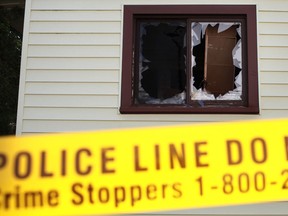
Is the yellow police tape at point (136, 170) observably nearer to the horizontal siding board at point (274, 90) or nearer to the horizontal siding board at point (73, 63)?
the horizontal siding board at point (274, 90)

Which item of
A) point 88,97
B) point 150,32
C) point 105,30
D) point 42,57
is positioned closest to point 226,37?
point 150,32

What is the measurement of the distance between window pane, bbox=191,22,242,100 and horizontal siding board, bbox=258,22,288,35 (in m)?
0.25

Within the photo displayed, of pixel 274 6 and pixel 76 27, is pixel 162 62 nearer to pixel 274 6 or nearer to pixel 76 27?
pixel 76 27

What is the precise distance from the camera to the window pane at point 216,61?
5082mm

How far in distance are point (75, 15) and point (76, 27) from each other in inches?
5.6

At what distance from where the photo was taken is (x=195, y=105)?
197 inches

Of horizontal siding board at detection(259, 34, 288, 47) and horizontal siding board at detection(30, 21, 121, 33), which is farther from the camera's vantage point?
horizontal siding board at detection(30, 21, 121, 33)

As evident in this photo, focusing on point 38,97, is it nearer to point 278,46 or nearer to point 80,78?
point 80,78

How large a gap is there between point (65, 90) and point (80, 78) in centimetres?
20

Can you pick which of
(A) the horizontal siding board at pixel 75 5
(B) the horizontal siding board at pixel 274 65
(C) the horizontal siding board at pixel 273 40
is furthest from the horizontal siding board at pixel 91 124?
(A) the horizontal siding board at pixel 75 5

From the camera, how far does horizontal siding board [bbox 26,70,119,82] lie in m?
5.02

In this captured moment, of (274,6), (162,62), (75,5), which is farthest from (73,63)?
(274,6)

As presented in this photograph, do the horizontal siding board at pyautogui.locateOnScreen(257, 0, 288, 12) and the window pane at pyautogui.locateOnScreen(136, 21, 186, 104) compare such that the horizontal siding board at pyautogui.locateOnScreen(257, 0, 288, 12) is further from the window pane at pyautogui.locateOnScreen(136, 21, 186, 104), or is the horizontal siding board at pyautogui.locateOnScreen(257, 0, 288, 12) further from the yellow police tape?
the yellow police tape

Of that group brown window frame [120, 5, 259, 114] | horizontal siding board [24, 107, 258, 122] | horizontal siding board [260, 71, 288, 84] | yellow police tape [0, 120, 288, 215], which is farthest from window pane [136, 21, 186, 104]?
yellow police tape [0, 120, 288, 215]
